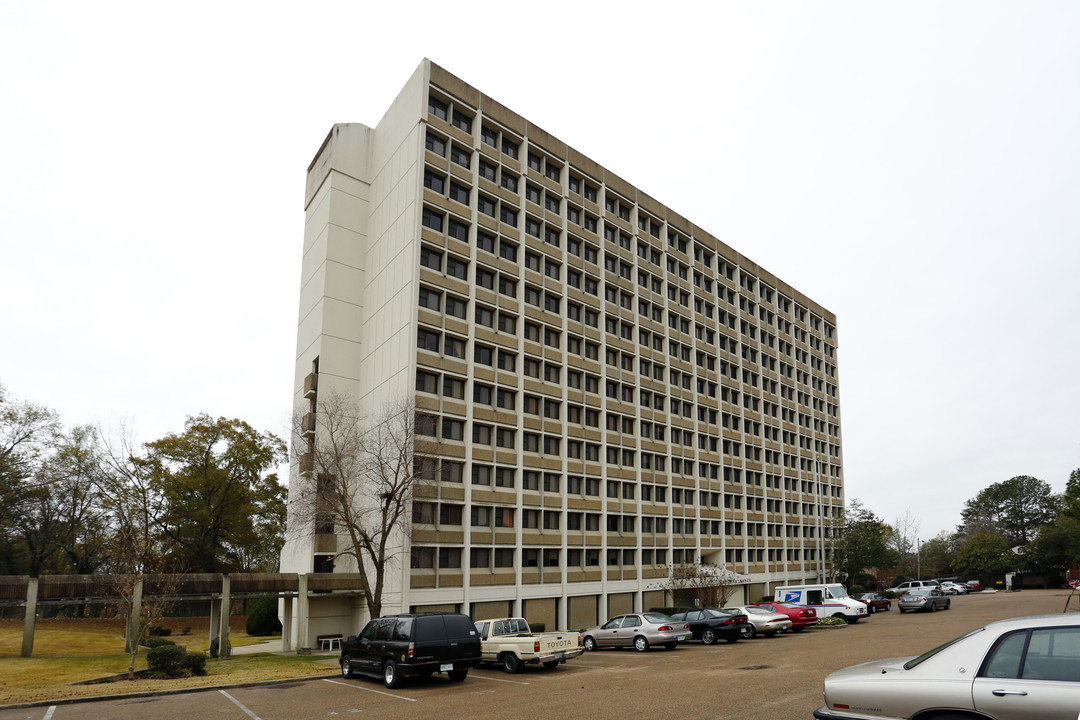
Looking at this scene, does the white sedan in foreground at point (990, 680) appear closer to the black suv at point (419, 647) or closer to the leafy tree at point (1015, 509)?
the black suv at point (419, 647)

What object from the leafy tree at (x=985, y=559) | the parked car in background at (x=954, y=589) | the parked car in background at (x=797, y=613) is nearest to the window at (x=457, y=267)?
the parked car in background at (x=797, y=613)

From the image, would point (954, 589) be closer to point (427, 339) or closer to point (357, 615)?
point (357, 615)

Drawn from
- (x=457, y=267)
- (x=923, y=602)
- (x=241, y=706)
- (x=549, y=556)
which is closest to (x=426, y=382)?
(x=457, y=267)

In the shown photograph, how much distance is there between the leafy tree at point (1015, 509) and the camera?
13388 centimetres

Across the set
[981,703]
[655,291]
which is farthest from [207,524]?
[981,703]

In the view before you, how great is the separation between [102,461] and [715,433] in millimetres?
47014

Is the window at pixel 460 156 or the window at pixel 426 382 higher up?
the window at pixel 460 156

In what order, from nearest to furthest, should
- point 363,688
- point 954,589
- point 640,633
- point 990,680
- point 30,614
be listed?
point 990,680 → point 363,688 → point 640,633 → point 30,614 → point 954,589

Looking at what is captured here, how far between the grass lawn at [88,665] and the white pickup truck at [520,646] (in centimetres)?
527

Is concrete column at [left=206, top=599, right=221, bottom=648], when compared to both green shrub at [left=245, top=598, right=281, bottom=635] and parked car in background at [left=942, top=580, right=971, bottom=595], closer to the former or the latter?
green shrub at [left=245, top=598, right=281, bottom=635]

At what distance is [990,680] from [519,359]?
38302 millimetres

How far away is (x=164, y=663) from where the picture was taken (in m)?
23.1

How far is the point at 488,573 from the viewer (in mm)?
40438

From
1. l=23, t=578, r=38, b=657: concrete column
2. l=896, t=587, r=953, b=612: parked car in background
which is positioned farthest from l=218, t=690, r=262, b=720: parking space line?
l=896, t=587, r=953, b=612: parked car in background
